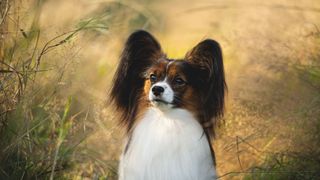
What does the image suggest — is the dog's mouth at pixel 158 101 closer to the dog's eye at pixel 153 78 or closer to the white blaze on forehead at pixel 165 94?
the white blaze on forehead at pixel 165 94

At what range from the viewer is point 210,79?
184 inches

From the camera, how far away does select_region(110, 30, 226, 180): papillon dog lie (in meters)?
4.64

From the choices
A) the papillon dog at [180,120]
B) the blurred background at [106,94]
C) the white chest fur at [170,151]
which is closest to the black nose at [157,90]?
the papillon dog at [180,120]

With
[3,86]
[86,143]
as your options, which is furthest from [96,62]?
[3,86]

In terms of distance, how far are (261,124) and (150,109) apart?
3.09 feet

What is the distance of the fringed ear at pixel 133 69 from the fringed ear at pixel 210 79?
327 millimetres

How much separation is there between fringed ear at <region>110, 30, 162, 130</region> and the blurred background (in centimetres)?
24

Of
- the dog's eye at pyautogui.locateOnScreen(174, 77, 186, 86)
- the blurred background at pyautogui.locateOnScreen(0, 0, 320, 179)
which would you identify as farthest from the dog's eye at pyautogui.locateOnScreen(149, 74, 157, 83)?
the blurred background at pyautogui.locateOnScreen(0, 0, 320, 179)

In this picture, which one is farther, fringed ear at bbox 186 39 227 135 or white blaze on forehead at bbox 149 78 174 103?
fringed ear at bbox 186 39 227 135

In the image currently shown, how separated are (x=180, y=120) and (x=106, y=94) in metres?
0.91

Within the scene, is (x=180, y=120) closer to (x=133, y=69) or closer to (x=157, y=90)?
(x=157, y=90)

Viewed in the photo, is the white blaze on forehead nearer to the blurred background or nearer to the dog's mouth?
the dog's mouth

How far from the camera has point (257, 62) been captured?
565cm

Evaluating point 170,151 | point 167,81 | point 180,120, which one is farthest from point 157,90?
point 170,151
